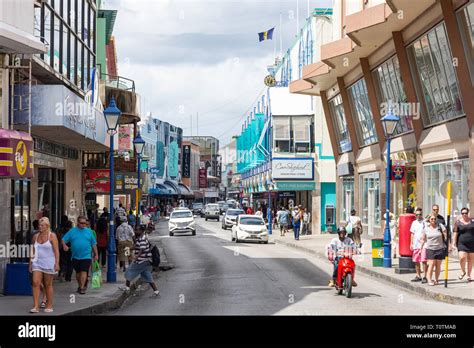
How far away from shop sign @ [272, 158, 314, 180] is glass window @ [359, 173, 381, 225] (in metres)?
8.38

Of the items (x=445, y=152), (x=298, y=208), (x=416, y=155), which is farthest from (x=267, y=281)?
(x=298, y=208)

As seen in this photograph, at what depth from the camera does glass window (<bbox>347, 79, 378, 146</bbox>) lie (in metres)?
40.4

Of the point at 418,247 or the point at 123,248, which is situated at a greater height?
the point at 418,247

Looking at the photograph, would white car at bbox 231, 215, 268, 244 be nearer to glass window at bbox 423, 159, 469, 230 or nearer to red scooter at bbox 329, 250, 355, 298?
glass window at bbox 423, 159, 469, 230

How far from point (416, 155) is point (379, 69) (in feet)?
20.5

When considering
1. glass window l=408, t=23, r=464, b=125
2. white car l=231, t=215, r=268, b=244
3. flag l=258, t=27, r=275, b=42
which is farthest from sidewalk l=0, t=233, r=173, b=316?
flag l=258, t=27, r=275, b=42

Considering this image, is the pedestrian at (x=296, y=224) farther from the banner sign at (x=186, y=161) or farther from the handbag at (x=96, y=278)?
the banner sign at (x=186, y=161)

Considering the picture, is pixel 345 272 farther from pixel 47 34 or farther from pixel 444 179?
pixel 444 179

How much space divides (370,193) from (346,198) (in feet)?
20.3

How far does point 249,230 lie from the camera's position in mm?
40094

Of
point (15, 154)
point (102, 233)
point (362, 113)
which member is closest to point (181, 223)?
point (362, 113)

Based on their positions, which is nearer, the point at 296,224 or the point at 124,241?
the point at 124,241

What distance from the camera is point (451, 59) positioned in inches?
1061

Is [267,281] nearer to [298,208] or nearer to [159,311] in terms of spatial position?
[159,311]
